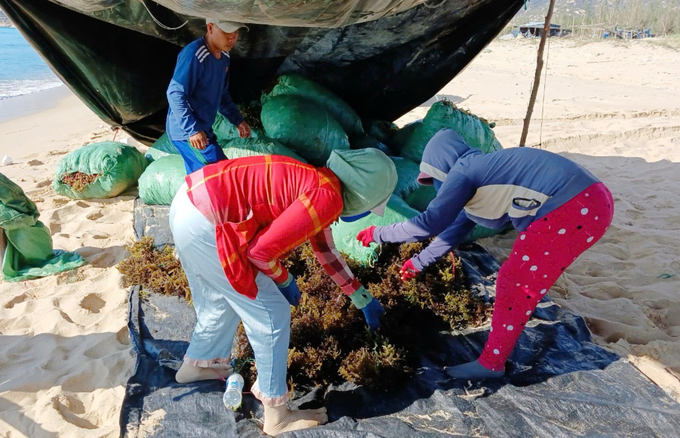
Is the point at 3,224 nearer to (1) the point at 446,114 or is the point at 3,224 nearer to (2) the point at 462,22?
(1) the point at 446,114

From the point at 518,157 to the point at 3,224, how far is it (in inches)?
117

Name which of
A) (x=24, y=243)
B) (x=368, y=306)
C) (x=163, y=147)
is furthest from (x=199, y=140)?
(x=163, y=147)

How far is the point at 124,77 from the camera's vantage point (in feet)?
12.7

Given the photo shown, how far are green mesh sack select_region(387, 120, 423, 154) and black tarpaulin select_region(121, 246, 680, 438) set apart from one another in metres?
2.02

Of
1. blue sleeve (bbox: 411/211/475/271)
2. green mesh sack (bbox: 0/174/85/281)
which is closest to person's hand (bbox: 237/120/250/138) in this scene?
green mesh sack (bbox: 0/174/85/281)

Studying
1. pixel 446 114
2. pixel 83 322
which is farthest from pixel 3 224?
pixel 446 114

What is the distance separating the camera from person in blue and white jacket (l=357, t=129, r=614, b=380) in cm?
206

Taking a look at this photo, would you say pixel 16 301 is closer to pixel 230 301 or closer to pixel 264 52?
pixel 230 301

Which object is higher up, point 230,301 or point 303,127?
point 303,127

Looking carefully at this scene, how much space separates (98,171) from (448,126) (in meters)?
3.01

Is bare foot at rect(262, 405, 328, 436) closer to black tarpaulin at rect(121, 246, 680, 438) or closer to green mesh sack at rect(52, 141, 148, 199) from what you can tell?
black tarpaulin at rect(121, 246, 680, 438)

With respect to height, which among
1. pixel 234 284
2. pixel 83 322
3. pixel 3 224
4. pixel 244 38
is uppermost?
pixel 244 38

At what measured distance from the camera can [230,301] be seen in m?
1.92

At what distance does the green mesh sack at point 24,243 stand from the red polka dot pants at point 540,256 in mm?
2772
